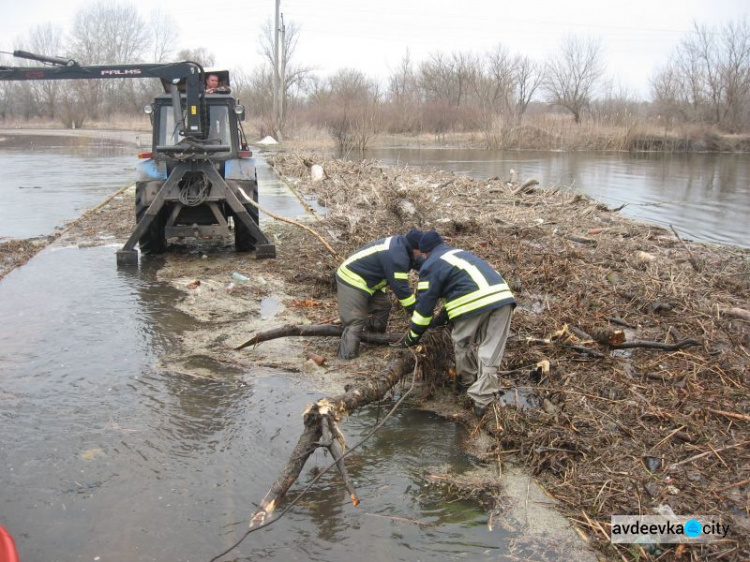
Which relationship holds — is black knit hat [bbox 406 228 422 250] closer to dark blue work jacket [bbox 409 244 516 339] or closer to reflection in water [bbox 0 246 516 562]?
dark blue work jacket [bbox 409 244 516 339]

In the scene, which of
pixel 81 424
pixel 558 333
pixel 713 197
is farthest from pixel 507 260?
pixel 713 197

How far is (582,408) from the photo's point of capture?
514cm

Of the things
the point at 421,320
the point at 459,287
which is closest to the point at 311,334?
the point at 421,320

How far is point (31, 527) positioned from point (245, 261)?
253 inches

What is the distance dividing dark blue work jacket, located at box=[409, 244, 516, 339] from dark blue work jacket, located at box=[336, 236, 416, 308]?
0.48m

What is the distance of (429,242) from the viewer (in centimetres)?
552

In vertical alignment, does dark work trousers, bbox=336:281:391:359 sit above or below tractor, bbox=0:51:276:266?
below

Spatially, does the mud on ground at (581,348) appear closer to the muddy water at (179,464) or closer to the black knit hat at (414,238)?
the muddy water at (179,464)

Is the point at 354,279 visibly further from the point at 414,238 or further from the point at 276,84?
the point at 276,84

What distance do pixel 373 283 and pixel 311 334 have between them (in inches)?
34.4

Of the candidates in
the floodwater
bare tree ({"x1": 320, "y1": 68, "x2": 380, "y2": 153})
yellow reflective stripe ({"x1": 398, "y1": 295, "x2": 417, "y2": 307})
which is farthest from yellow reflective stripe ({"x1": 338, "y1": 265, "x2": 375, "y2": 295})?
bare tree ({"x1": 320, "y1": 68, "x2": 380, "y2": 153})

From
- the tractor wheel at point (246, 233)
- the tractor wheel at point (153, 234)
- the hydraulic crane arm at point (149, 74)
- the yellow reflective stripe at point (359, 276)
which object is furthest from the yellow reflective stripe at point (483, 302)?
the tractor wheel at point (153, 234)

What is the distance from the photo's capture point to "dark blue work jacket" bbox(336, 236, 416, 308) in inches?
230

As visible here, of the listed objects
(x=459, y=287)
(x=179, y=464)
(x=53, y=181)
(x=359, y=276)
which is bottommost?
(x=179, y=464)
